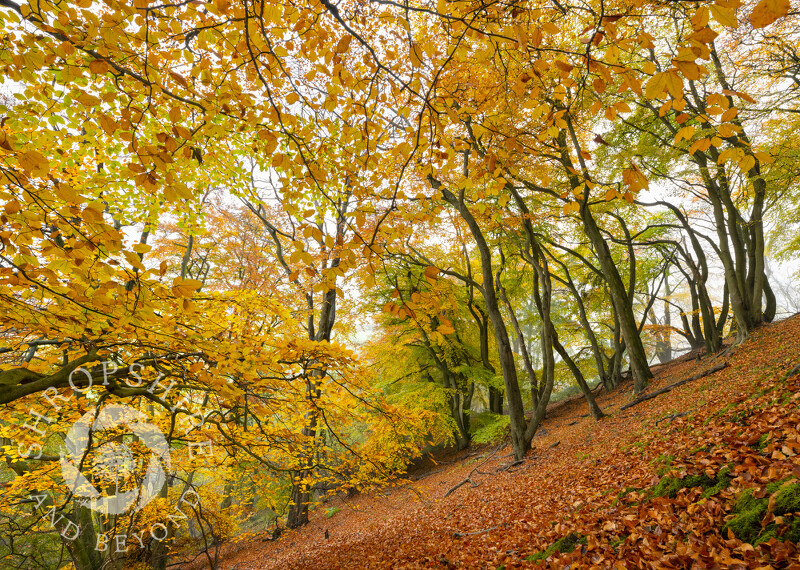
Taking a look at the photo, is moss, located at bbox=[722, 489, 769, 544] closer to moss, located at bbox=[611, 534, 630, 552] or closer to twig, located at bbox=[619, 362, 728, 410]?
moss, located at bbox=[611, 534, 630, 552]

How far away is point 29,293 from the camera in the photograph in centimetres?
228

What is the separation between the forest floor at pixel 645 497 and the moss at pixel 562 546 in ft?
0.04

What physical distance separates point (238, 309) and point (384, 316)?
7.57 meters

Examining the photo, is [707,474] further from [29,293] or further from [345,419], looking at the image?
[29,293]

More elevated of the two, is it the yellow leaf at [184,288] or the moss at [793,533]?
the yellow leaf at [184,288]

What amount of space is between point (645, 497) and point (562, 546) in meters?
0.83

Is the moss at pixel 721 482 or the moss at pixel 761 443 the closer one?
the moss at pixel 721 482

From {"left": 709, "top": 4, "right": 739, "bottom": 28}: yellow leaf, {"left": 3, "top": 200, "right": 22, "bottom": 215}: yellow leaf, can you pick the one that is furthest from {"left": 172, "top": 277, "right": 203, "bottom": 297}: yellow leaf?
{"left": 709, "top": 4, "right": 739, "bottom": 28}: yellow leaf

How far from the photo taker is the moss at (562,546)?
292cm
